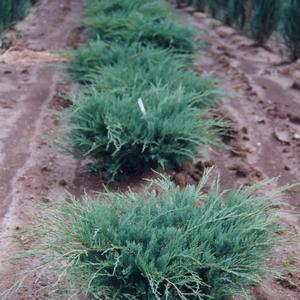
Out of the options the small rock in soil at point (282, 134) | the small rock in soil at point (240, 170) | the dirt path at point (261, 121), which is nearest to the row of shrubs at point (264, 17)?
the dirt path at point (261, 121)

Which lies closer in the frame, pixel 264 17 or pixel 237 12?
pixel 264 17

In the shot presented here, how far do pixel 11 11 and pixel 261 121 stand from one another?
350 cm

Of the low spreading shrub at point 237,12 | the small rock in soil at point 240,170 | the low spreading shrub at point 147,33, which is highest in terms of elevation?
the small rock in soil at point 240,170

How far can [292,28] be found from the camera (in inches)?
228

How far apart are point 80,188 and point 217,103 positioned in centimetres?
172

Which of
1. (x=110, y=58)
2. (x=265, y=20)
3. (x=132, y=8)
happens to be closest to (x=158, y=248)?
(x=110, y=58)

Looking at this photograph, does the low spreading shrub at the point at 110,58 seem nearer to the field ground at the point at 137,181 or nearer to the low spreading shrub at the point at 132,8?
the field ground at the point at 137,181

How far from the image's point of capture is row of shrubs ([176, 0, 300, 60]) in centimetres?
575

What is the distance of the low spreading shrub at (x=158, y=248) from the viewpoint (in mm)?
1912

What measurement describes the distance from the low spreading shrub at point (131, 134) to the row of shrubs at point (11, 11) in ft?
10.3

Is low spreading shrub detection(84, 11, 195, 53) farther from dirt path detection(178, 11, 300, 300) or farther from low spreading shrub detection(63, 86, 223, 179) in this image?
low spreading shrub detection(63, 86, 223, 179)

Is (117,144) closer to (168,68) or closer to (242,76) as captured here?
(168,68)

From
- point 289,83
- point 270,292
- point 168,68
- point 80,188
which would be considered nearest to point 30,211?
point 80,188

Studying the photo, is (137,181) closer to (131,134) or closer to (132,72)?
(131,134)
